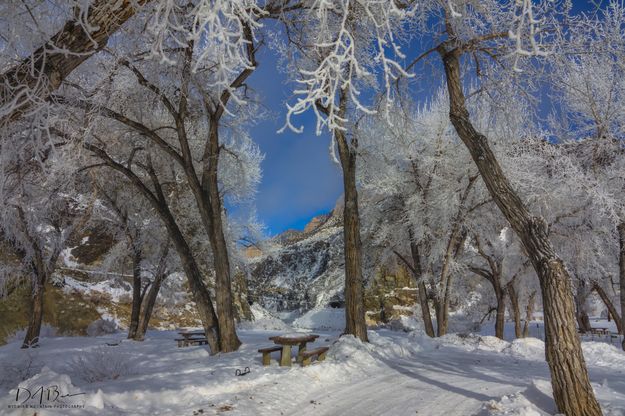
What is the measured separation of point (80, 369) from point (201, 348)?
9.27ft

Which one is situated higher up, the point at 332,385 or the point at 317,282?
the point at 317,282

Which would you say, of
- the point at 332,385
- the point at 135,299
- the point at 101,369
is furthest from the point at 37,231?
the point at 332,385

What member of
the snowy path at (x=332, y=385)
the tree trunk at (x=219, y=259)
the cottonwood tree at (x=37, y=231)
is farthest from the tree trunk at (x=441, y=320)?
the cottonwood tree at (x=37, y=231)

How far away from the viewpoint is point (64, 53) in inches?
134

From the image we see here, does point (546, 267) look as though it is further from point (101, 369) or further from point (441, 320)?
point (441, 320)

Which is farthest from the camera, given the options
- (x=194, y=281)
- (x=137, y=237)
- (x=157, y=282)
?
(x=137, y=237)

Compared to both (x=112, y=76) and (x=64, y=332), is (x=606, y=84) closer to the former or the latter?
(x=112, y=76)

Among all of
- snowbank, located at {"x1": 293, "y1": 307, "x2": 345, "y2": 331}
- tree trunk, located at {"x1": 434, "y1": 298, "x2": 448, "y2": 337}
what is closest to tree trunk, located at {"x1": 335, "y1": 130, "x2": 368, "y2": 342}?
tree trunk, located at {"x1": 434, "y1": 298, "x2": 448, "y2": 337}

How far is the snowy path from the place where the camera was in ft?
16.1

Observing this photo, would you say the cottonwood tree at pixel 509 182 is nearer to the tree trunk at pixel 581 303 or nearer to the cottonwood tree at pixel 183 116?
the cottonwood tree at pixel 183 116

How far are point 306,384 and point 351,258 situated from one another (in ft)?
12.5

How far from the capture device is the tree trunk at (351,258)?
9.55 metres

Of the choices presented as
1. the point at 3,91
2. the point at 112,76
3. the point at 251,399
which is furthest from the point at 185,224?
the point at 3,91
